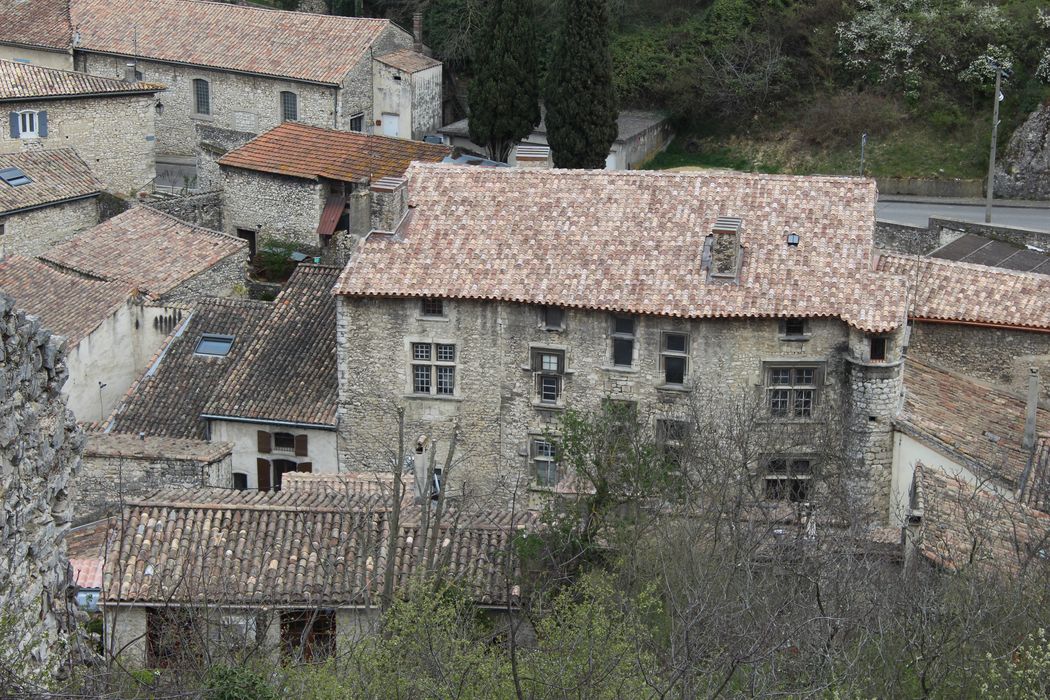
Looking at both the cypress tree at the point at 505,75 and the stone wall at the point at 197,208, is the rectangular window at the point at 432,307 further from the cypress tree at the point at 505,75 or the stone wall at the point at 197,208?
the cypress tree at the point at 505,75

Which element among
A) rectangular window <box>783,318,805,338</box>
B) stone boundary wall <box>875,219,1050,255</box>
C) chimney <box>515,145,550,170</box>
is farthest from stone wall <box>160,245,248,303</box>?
stone boundary wall <box>875,219,1050,255</box>

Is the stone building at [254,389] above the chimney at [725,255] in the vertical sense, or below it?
below

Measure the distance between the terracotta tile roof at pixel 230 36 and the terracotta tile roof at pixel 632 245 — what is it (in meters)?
22.7

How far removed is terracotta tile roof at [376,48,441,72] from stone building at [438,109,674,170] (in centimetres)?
246

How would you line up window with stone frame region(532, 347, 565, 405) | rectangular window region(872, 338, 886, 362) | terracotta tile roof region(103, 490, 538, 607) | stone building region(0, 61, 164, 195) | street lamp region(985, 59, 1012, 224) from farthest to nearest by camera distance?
stone building region(0, 61, 164, 195) → street lamp region(985, 59, 1012, 224) → window with stone frame region(532, 347, 565, 405) → rectangular window region(872, 338, 886, 362) → terracotta tile roof region(103, 490, 538, 607)

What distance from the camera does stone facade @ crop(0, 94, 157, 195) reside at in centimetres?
5316

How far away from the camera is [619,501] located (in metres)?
29.1

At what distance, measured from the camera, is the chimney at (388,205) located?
35.4m

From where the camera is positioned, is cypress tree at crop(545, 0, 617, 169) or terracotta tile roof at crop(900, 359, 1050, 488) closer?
terracotta tile roof at crop(900, 359, 1050, 488)

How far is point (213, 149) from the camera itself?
55.0 metres

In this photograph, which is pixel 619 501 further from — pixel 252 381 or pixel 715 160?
pixel 715 160

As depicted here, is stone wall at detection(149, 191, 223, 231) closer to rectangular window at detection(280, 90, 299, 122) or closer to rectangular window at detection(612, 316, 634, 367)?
rectangular window at detection(280, 90, 299, 122)

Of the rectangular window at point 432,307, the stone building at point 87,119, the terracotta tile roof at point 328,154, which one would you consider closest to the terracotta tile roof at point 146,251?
the terracotta tile roof at point 328,154

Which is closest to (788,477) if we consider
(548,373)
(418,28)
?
(548,373)
